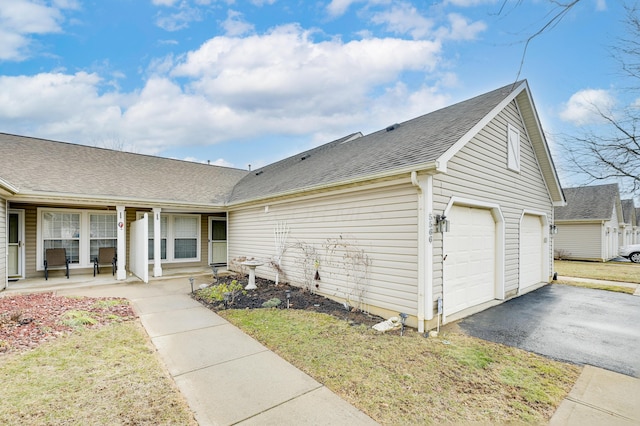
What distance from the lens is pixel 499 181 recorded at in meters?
7.09

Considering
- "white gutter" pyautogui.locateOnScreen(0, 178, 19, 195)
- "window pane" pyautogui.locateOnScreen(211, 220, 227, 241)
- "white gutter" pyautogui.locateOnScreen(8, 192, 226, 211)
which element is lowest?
"window pane" pyautogui.locateOnScreen(211, 220, 227, 241)

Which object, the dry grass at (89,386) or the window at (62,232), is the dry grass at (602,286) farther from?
the window at (62,232)

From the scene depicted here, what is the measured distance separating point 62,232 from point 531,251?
49.5 ft

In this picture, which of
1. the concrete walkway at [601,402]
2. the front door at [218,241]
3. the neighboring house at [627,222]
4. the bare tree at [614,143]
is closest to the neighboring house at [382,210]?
the front door at [218,241]

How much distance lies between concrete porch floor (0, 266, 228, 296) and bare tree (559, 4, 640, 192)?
11.0m

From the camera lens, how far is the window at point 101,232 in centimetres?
1052

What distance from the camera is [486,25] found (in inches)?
113

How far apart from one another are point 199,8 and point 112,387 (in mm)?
8945

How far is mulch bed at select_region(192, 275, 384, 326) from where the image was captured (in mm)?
5605

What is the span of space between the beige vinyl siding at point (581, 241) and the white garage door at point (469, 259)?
49.0 ft

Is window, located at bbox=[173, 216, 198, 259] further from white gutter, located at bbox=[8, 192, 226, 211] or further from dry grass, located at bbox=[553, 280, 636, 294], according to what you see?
dry grass, located at bbox=[553, 280, 636, 294]

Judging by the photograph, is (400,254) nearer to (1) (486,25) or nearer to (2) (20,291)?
(1) (486,25)

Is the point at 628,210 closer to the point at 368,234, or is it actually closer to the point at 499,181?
the point at 499,181

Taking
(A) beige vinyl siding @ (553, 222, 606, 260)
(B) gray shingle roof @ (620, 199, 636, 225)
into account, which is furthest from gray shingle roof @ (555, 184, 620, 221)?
(B) gray shingle roof @ (620, 199, 636, 225)
